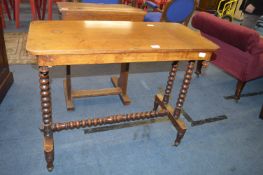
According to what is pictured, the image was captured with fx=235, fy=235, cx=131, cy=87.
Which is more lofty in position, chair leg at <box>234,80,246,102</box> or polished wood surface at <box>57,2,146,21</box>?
polished wood surface at <box>57,2,146,21</box>

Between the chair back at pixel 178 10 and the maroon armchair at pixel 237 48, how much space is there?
164 mm

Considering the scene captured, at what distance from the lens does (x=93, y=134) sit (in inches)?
81.2

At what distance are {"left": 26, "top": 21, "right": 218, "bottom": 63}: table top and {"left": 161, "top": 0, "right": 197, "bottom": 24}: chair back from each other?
110 cm

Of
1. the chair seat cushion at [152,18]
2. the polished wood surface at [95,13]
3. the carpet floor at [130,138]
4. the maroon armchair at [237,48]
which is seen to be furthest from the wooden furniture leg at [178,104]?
the chair seat cushion at [152,18]

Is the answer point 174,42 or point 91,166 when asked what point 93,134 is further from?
point 174,42

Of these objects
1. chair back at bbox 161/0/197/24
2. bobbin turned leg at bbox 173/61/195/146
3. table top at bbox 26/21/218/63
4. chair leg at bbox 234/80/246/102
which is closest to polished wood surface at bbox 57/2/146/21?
chair back at bbox 161/0/197/24

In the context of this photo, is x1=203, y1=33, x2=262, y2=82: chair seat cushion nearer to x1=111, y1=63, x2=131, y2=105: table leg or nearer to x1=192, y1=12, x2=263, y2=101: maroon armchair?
x1=192, y1=12, x2=263, y2=101: maroon armchair

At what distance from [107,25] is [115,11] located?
29.4 inches

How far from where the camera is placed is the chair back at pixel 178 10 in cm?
291

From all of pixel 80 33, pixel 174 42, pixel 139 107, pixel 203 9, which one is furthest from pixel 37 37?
pixel 203 9

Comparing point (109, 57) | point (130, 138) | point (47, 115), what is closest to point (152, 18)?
point (130, 138)

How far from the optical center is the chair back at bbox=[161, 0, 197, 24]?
2912mm

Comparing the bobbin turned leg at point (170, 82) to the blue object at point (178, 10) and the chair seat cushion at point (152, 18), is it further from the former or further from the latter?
the chair seat cushion at point (152, 18)

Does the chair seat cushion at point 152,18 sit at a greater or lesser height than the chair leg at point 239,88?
greater
